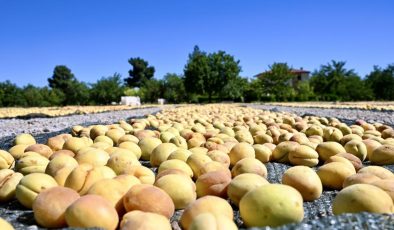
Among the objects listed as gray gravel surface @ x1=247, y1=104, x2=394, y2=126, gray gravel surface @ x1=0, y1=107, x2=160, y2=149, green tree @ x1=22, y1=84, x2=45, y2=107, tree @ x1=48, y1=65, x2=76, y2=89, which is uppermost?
tree @ x1=48, y1=65, x2=76, y2=89

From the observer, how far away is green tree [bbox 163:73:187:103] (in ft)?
181

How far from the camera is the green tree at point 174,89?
5525cm

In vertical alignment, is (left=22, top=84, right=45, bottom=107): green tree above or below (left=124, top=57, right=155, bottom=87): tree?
below

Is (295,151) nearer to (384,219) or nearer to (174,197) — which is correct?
(174,197)

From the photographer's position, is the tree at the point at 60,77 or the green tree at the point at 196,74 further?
the tree at the point at 60,77

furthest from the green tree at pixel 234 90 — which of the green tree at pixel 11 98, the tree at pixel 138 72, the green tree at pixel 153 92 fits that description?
the tree at pixel 138 72

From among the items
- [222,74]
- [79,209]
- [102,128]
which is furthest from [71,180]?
[222,74]

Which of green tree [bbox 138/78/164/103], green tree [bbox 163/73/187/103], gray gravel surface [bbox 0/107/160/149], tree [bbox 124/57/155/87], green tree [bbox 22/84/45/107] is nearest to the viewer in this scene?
gray gravel surface [bbox 0/107/160/149]

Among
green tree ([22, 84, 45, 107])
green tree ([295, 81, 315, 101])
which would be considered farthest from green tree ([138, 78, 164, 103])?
green tree ([295, 81, 315, 101])

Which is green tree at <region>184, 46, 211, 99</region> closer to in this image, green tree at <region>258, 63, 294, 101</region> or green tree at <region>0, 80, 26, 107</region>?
green tree at <region>258, 63, 294, 101</region>

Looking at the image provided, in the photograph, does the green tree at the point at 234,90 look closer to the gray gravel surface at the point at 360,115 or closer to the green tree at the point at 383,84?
the green tree at the point at 383,84

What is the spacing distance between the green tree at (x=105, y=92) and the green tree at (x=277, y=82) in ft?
71.1

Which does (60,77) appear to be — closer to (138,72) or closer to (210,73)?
(138,72)

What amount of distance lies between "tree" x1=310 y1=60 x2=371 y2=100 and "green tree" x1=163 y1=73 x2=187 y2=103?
20.0 m
